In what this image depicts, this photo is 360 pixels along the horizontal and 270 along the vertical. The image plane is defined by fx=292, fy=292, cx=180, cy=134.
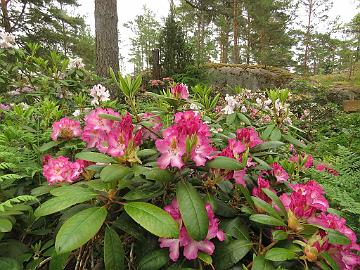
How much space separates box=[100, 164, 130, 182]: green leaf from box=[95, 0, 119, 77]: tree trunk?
15.5 ft

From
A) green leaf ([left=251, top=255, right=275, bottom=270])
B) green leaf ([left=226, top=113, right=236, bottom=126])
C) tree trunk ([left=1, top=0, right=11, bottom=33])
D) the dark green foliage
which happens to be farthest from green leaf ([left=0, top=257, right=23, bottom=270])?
tree trunk ([left=1, top=0, right=11, bottom=33])

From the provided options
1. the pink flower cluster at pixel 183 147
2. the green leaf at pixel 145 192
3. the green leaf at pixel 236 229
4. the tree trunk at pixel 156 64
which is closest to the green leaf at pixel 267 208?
the green leaf at pixel 236 229

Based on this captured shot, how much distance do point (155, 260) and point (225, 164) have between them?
39 cm

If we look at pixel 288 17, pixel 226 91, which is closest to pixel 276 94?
pixel 226 91

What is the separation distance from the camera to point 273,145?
1339mm

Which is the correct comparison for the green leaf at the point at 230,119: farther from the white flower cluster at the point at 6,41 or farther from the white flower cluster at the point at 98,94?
the white flower cluster at the point at 6,41

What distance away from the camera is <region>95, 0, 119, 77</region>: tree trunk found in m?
5.38

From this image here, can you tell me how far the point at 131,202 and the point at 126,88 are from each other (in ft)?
1.74

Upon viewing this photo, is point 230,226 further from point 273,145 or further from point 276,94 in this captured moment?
point 276,94

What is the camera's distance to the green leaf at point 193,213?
0.86m

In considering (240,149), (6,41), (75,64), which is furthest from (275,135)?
(6,41)

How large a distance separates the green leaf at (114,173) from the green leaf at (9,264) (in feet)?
1.43

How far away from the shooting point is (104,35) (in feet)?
17.7

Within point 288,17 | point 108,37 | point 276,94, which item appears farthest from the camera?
point 288,17
